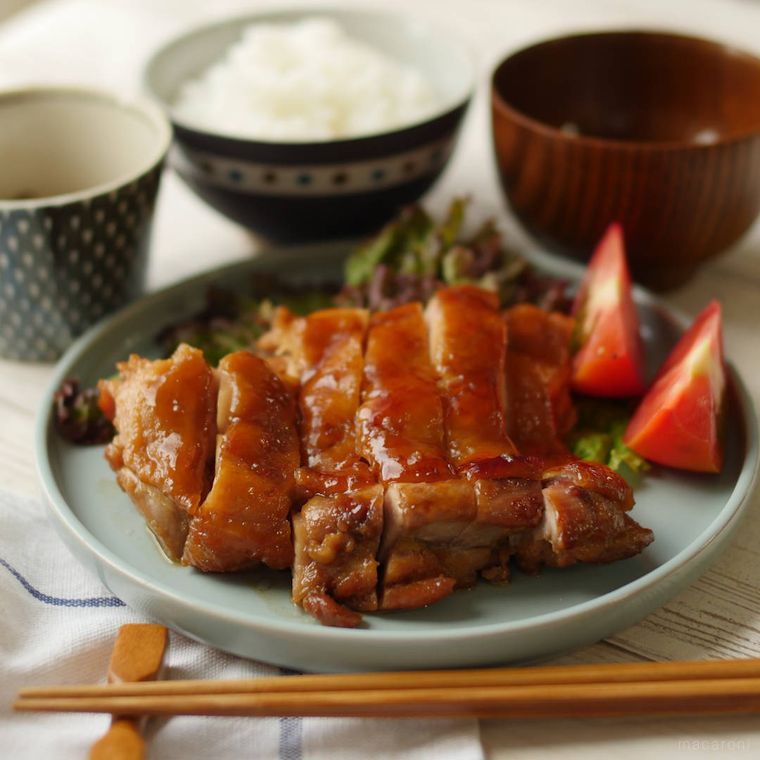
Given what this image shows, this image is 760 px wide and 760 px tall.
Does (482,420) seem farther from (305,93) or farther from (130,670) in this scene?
(305,93)

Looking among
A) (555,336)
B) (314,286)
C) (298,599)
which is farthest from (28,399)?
(555,336)

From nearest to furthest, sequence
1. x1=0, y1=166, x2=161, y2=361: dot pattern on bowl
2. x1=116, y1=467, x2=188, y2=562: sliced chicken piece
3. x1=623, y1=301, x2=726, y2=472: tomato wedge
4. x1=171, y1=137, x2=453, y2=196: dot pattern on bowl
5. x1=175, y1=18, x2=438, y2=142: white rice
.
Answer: x1=116, y1=467, x2=188, y2=562: sliced chicken piece → x1=623, y1=301, x2=726, y2=472: tomato wedge → x1=0, y1=166, x2=161, y2=361: dot pattern on bowl → x1=171, y1=137, x2=453, y2=196: dot pattern on bowl → x1=175, y1=18, x2=438, y2=142: white rice

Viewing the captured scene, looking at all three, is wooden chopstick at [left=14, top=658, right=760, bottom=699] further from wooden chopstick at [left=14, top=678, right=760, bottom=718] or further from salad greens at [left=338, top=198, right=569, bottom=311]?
salad greens at [left=338, top=198, right=569, bottom=311]

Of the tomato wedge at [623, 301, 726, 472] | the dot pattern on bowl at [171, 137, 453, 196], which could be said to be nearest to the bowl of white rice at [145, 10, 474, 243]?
the dot pattern on bowl at [171, 137, 453, 196]

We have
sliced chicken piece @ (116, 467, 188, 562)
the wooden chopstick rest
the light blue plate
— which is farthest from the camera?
sliced chicken piece @ (116, 467, 188, 562)

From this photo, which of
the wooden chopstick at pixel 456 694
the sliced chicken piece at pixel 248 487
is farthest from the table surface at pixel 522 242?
the sliced chicken piece at pixel 248 487

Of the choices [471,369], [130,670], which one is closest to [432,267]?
[471,369]

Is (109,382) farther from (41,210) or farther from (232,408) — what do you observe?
(41,210)
